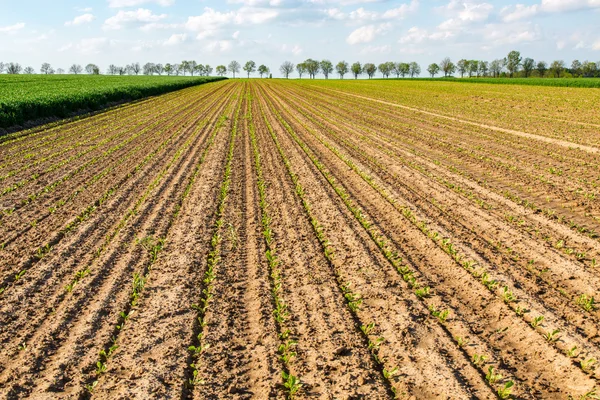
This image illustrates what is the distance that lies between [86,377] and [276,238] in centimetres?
432

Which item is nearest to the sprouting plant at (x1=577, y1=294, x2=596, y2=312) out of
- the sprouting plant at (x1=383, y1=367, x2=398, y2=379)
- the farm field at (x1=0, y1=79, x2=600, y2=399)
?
the farm field at (x1=0, y1=79, x2=600, y2=399)

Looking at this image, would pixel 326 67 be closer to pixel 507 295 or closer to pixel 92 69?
pixel 92 69

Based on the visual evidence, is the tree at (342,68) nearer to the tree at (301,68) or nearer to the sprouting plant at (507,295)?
the tree at (301,68)

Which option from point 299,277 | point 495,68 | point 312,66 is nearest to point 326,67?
point 312,66

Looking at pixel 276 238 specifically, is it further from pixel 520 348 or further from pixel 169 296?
pixel 520 348

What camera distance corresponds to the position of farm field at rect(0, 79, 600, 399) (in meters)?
4.71

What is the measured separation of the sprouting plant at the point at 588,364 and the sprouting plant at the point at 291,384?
3.03m

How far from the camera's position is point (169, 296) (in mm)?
6277

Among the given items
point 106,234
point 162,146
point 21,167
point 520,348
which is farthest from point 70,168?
point 520,348

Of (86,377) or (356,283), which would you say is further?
(356,283)

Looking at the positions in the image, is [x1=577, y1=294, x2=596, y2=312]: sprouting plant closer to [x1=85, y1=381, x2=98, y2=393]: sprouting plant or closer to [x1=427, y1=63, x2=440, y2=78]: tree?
[x1=85, y1=381, x2=98, y2=393]: sprouting plant

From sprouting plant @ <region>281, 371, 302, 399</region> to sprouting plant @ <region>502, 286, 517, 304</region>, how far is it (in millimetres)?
3277

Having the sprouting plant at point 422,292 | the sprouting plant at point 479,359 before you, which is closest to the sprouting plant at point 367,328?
the sprouting plant at point 422,292

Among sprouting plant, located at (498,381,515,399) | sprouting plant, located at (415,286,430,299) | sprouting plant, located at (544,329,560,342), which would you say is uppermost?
sprouting plant, located at (415,286,430,299)
